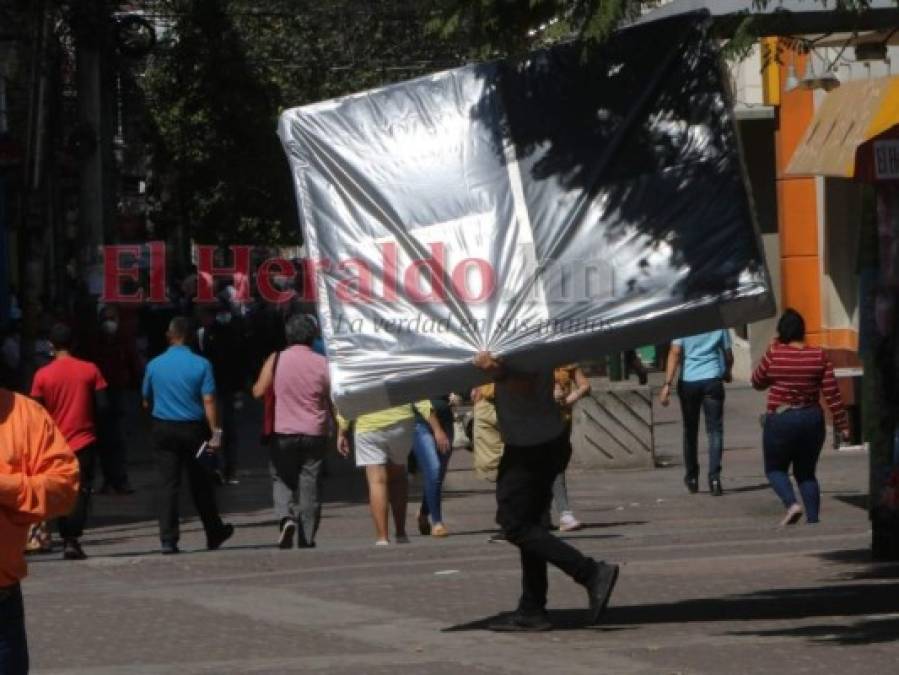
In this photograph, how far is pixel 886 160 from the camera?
1229 cm

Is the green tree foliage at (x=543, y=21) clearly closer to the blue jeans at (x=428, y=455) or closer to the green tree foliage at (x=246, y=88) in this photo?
the blue jeans at (x=428, y=455)

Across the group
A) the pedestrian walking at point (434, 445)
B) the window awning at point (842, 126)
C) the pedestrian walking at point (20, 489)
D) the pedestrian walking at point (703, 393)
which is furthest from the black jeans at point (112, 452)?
the pedestrian walking at point (20, 489)

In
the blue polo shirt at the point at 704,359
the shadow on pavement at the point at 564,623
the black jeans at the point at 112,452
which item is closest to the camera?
the shadow on pavement at the point at 564,623

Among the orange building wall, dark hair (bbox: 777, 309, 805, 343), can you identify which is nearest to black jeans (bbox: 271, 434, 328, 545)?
dark hair (bbox: 777, 309, 805, 343)

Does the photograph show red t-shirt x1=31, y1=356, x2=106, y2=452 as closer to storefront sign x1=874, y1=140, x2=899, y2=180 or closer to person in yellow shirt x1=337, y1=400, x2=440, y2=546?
person in yellow shirt x1=337, y1=400, x2=440, y2=546

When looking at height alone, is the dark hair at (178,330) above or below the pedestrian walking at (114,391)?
above

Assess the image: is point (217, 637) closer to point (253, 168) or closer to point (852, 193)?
point (852, 193)

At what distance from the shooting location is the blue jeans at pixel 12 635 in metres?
6.68

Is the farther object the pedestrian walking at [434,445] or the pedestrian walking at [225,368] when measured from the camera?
the pedestrian walking at [225,368]

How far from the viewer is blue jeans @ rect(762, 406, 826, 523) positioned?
1542 cm

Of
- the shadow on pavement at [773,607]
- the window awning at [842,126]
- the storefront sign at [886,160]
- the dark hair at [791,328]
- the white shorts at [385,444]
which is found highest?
the window awning at [842,126]

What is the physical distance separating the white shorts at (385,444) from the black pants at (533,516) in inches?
168

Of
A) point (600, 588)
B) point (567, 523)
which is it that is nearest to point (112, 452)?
point (567, 523)

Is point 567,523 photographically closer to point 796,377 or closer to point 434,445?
point 434,445
